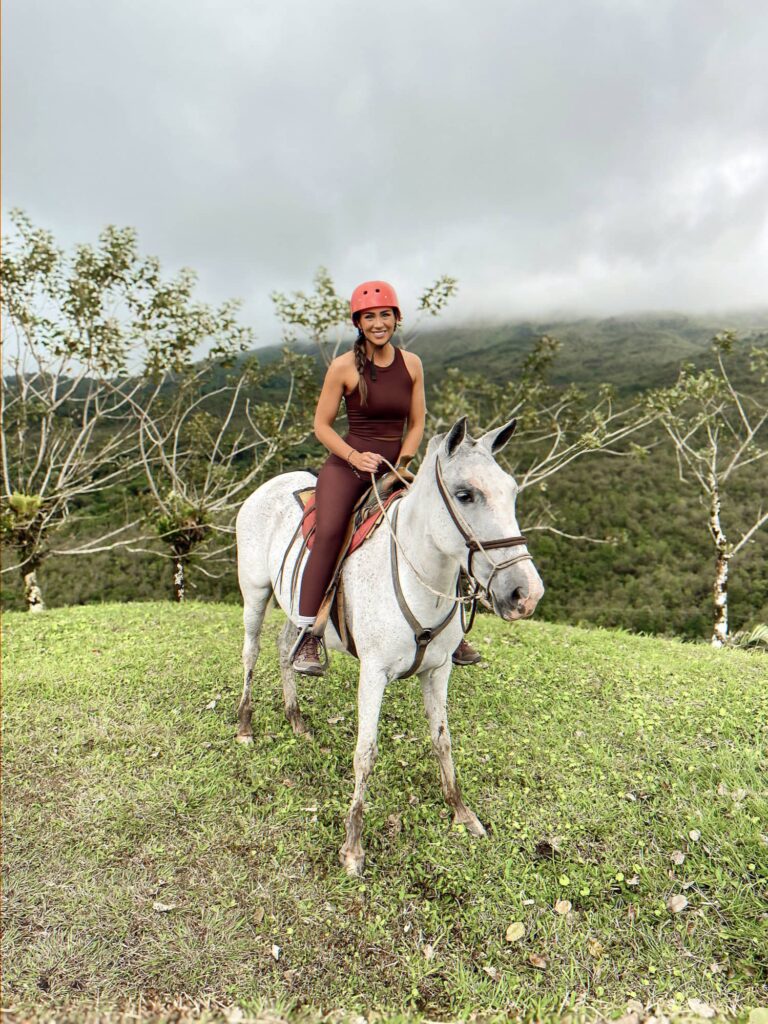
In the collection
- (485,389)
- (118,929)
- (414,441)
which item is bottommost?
(118,929)

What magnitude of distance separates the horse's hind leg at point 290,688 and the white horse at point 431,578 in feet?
2.65

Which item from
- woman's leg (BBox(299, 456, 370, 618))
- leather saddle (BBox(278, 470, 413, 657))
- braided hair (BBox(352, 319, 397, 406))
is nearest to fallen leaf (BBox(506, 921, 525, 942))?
leather saddle (BBox(278, 470, 413, 657))

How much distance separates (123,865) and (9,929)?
2.30 feet

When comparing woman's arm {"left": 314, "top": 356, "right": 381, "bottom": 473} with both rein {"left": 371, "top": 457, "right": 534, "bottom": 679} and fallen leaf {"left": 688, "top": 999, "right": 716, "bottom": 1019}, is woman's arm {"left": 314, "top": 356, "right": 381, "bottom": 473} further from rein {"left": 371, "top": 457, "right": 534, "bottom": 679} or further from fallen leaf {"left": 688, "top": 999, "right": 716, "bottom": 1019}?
fallen leaf {"left": 688, "top": 999, "right": 716, "bottom": 1019}

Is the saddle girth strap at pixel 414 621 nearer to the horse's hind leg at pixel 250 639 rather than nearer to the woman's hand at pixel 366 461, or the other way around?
the woman's hand at pixel 366 461

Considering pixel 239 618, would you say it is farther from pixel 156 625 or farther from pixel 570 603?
pixel 570 603

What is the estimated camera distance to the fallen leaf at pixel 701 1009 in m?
2.54

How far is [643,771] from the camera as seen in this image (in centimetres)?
452

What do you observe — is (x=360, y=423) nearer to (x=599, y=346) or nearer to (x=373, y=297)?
(x=373, y=297)

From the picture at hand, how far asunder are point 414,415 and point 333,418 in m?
0.63

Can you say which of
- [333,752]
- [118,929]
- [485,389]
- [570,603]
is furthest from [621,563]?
[118,929]

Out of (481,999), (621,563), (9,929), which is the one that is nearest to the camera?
(481,999)

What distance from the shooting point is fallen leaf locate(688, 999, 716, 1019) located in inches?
100

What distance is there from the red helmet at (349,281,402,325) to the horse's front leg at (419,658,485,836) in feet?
8.68
